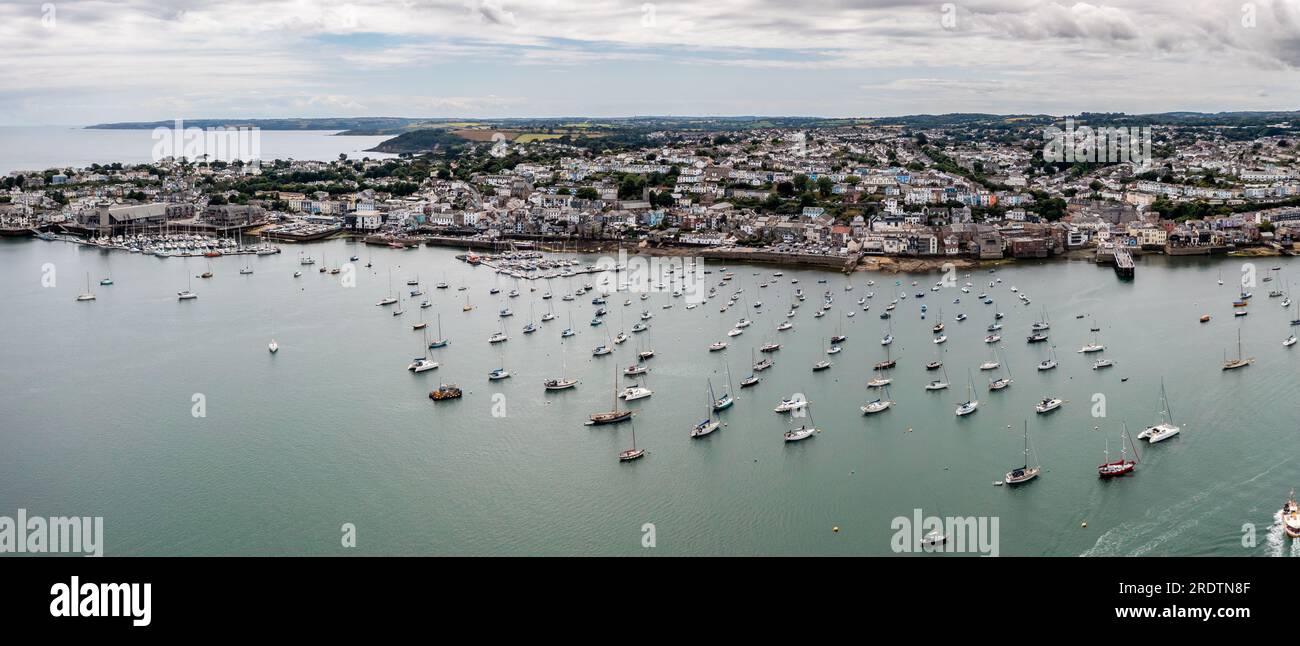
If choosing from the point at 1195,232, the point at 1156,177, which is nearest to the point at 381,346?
the point at 1195,232

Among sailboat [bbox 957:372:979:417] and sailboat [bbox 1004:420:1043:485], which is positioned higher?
sailboat [bbox 957:372:979:417]

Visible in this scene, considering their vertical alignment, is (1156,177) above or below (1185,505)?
above

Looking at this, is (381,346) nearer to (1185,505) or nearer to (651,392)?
(651,392)

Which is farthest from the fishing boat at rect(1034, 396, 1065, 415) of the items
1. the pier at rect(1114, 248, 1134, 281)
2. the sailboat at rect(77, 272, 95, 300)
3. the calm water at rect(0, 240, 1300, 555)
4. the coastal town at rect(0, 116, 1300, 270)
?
the sailboat at rect(77, 272, 95, 300)

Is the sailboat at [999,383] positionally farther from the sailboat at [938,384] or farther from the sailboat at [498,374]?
the sailboat at [498,374]

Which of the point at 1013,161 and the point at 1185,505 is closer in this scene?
the point at 1185,505

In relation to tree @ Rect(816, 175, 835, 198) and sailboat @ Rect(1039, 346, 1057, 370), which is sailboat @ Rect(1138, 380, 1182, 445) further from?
tree @ Rect(816, 175, 835, 198)

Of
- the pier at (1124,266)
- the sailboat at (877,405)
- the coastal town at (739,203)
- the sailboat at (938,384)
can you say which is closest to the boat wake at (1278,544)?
the sailboat at (877,405)
